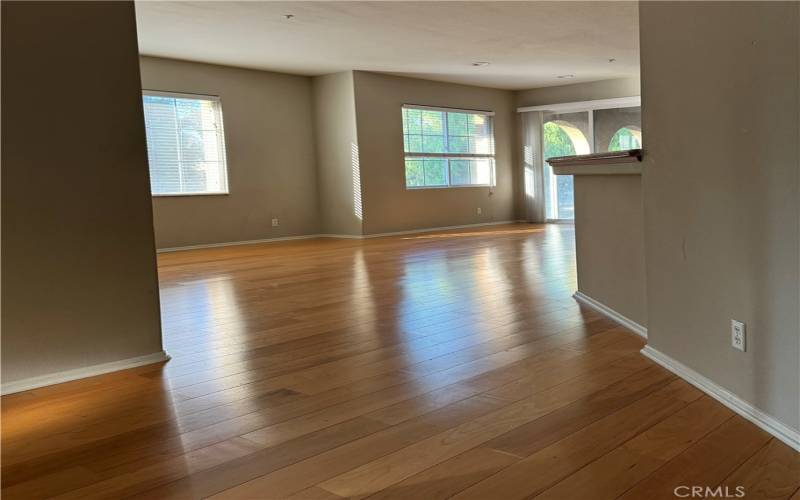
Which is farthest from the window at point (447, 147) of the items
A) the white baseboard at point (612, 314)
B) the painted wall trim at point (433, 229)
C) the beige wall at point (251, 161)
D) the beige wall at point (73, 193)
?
the beige wall at point (73, 193)

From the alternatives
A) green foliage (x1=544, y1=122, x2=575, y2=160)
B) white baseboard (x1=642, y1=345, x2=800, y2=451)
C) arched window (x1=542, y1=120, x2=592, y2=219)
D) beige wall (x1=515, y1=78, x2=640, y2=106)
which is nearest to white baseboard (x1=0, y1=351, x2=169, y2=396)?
white baseboard (x1=642, y1=345, x2=800, y2=451)

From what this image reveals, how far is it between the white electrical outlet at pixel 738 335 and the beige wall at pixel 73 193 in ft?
7.25

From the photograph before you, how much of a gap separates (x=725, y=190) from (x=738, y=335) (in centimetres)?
42

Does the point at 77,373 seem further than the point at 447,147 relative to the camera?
No

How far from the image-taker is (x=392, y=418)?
2002 mm

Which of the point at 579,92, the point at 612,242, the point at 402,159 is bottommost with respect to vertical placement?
the point at 612,242

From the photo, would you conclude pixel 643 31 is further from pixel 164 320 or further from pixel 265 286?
pixel 265 286

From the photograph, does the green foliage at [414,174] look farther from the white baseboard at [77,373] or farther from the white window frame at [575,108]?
the white baseboard at [77,373]

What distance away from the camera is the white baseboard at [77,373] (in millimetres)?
2457

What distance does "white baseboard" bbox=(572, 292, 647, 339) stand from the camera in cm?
292

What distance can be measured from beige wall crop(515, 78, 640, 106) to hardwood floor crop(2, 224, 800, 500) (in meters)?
8.12

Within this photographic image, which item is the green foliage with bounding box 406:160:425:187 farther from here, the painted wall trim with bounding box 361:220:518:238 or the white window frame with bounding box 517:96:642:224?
the white window frame with bounding box 517:96:642:224

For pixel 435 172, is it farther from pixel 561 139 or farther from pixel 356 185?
pixel 561 139

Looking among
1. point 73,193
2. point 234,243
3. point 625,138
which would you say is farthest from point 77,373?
point 625,138
